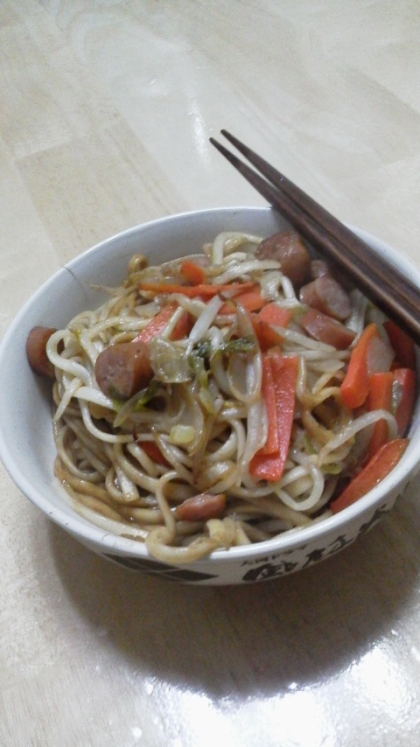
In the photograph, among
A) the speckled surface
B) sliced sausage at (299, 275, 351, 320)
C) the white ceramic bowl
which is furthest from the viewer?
sliced sausage at (299, 275, 351, 320)

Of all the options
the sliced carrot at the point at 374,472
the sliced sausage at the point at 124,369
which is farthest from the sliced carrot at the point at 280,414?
the sliced sausage at the point at 124,369

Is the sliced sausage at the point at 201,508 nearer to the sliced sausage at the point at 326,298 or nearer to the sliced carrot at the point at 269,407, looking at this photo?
the sliced carrot at the point at 269,407

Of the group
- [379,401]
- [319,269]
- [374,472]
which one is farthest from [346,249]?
[374,472]

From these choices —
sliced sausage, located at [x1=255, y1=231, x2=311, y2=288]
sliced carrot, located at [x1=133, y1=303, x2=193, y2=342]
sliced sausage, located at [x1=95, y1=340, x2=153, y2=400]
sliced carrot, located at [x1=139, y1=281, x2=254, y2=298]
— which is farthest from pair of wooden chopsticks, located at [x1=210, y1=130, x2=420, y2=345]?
sliced sausage, located at [x1=95, y1=340, x2=153, y2=400]

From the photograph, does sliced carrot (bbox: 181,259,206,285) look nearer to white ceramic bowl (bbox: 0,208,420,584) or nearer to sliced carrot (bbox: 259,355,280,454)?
white ceramic bowl (bbox: 0,208,420,584)

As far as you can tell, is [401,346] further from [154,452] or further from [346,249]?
[154,452]

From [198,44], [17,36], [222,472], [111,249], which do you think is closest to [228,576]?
[222,472]

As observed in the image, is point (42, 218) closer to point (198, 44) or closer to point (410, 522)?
point (198, 44)
